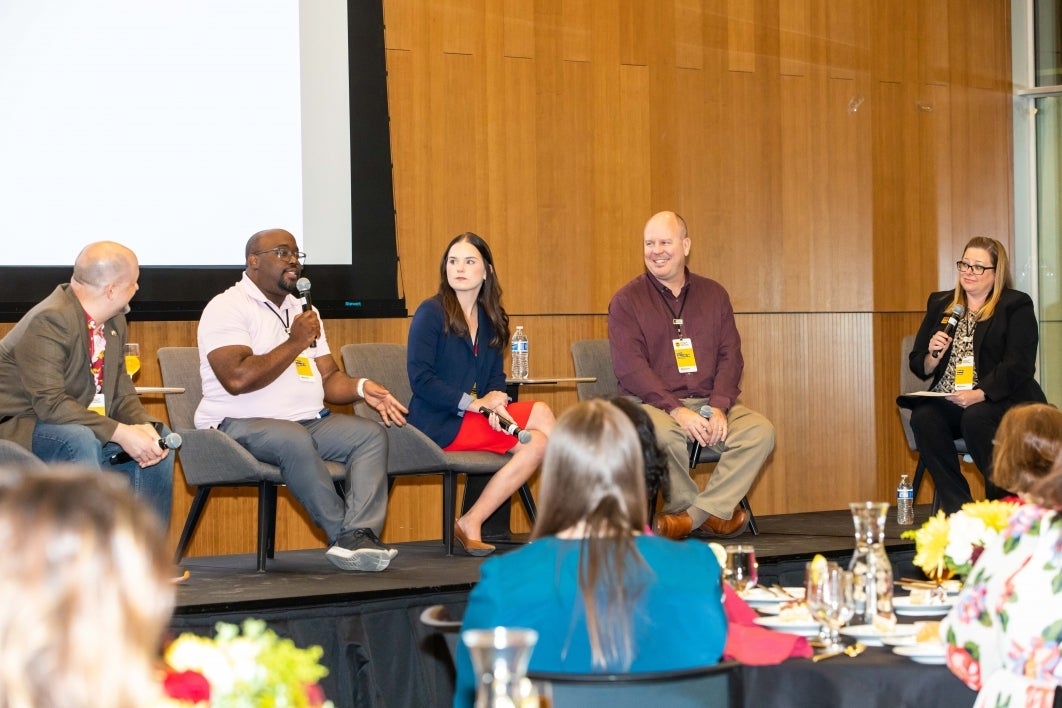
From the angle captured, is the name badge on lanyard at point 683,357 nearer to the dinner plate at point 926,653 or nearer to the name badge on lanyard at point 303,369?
the name badge on lanyard at point 303,369

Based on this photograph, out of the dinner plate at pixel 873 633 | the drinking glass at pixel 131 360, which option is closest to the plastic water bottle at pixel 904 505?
the drinking glass at pixel 131 360

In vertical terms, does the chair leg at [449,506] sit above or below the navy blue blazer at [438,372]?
below

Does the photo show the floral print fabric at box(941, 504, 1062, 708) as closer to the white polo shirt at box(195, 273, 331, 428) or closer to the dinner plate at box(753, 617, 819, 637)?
the dinner plate at box(753, 617, 819, 637)

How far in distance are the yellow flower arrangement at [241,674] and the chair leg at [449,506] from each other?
3.51 m

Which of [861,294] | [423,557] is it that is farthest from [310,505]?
[861,294]

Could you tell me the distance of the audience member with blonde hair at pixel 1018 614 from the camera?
6.72 feet

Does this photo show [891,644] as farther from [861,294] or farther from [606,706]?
[861,294]

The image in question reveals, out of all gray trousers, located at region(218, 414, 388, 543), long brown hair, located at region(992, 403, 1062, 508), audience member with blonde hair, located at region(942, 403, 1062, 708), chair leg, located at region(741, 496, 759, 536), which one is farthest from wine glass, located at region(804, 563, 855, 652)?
chair leg, located at region(741, 496, 759, 536)

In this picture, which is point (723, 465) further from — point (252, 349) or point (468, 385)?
point (252, 349)

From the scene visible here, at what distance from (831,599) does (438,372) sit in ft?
9.75

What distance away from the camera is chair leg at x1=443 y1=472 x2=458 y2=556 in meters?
5.00

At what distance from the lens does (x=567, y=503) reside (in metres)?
2.06

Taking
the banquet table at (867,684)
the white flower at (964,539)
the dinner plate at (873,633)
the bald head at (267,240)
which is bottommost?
the banquet table at (867,684)

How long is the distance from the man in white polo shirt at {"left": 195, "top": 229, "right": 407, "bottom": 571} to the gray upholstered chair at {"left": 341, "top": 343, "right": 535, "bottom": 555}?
124 millimetres
